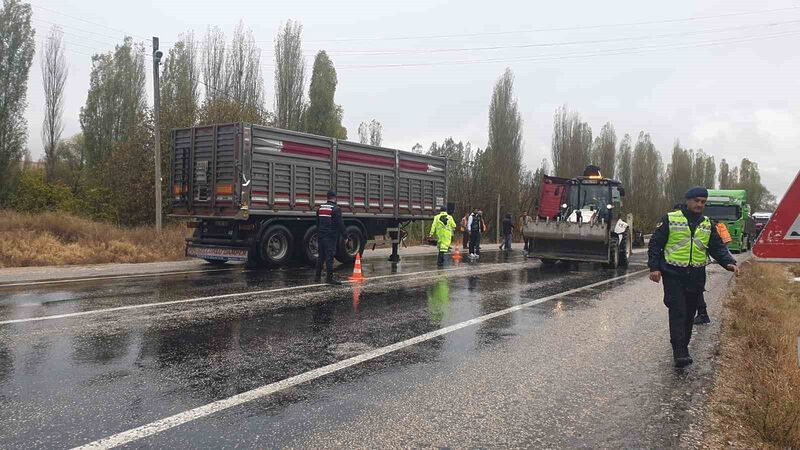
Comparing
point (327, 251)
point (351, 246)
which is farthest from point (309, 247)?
point (327, 251)

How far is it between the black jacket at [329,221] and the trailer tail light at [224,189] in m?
3.08

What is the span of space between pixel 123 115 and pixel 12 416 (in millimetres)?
36719

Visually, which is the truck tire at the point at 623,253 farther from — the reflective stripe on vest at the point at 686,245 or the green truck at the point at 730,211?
the reflective stripe on vest at the point at 686,245

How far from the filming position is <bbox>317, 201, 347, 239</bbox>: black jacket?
1066 cm

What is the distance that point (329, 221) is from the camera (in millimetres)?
10680

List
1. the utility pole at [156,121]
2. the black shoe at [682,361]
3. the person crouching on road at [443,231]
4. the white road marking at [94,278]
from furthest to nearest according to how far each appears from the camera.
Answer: the utility pole at [156,121]
the person crouching on road at [443,231]
the white road marking at [94,278]
the black shoe at [682,361]

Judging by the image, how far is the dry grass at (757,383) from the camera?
362 centimetres

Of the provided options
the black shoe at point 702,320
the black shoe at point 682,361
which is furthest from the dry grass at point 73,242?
the black shoe at point 682,361

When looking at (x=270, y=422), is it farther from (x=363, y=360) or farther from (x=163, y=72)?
(x=163, y=72)

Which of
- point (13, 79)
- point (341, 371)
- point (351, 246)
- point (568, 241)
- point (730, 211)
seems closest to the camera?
point (341, 371)

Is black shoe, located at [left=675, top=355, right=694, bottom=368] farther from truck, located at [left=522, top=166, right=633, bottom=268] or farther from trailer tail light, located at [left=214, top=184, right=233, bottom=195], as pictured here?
trailer tail light, located at [left=214, top=184, right=233, bottom=195]

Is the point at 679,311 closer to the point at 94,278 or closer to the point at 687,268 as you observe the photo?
the point at 687,268

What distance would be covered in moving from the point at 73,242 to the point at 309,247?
6651 millimetres

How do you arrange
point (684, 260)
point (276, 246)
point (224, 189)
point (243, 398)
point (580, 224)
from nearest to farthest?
point (243, 398)
point (684, 260)
point (224, 189)
point (276, 246)
point (580, 224)
